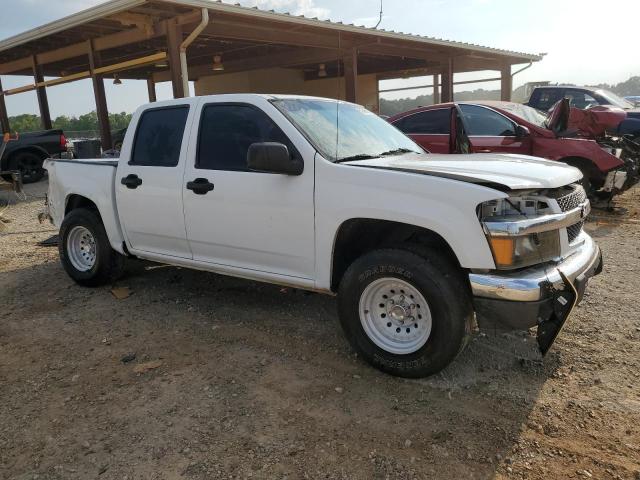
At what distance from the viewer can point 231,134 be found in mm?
4168

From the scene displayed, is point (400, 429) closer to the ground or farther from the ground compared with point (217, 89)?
closer to the ground

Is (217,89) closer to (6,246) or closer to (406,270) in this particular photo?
(6,246)

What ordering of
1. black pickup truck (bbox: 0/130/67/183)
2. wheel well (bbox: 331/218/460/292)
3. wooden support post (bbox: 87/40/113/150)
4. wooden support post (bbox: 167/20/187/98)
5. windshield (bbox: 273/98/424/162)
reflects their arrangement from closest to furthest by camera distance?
1. wheel well (bbox: 331/218/460/292)
2. windshield (bbox: 273/98/424/162)
3. wooden support post (bbox: 167/20/187/98)
4. wooden support post (bbox: 87/40/113/150)
5. black pickup truck (bbox: 0/130/67/183)

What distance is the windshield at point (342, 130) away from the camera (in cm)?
381

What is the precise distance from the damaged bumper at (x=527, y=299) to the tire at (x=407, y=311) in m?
0.16

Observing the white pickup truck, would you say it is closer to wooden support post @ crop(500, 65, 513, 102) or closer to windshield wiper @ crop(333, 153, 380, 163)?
windshield wiper @ crop(333, 153, 380, 163)

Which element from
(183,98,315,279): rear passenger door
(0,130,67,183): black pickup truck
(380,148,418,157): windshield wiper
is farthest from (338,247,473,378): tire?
(0,130,67,183): black pickup truck

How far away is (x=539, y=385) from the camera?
10.9 ft

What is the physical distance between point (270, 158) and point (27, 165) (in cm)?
1303

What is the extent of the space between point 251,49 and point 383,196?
1368cm

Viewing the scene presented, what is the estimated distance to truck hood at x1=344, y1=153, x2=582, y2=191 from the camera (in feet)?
10.1

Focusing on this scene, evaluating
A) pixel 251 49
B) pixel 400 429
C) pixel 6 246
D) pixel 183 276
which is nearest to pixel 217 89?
pixel 251 49

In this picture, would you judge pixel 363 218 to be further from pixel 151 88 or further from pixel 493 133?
pixel 151 88

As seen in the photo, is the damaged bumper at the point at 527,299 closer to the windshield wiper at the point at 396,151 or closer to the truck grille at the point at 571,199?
the truck grille at the point at 571,199
